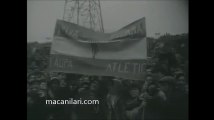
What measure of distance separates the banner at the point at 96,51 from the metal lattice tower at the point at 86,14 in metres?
0.07

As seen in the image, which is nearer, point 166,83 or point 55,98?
point 55,98

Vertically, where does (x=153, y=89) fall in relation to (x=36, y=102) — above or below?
above

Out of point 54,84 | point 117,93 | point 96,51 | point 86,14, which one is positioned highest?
point 86,14

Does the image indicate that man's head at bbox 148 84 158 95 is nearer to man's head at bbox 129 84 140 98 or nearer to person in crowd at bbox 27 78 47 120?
man's head at bbox 129 84 140 98

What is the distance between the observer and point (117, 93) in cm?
641

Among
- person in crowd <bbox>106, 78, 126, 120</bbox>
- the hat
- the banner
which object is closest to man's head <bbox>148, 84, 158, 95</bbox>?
the hat

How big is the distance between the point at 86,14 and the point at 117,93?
3.88ft

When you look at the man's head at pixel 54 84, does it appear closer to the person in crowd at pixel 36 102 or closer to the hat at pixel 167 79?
the person in crowd at pixel 36 102

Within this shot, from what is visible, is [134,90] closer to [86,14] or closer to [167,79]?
[167,79]

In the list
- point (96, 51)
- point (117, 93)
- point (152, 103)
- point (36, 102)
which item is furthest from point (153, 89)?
point (36, 102)
